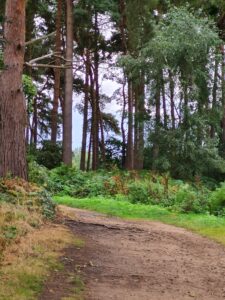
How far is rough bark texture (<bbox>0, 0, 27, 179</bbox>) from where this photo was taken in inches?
450

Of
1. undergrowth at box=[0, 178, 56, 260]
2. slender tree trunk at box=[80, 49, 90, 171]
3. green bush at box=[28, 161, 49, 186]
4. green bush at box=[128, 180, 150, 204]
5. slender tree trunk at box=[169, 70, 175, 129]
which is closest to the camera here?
undergrowth at box=[0, 178, 56, 260]

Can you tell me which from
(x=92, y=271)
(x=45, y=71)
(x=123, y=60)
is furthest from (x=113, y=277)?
(x=45, y=71)

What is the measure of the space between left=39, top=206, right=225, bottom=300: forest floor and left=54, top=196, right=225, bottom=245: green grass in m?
0.68

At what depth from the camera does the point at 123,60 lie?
23.5 meters

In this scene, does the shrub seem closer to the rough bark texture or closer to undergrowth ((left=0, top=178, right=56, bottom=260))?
the rough bark texture

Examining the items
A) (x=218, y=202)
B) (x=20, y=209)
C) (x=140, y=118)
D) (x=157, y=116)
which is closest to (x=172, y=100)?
(x=157, y=116)

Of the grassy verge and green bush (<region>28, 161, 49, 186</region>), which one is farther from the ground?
green bush (<region>28, 161, 49, 186</region>)

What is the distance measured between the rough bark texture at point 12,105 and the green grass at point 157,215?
120 inches

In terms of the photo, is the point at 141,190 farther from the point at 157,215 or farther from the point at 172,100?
the point at 172,100

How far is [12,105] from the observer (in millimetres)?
11453

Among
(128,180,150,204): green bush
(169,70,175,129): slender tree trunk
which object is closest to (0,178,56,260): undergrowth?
(128,180,150,204): green bush

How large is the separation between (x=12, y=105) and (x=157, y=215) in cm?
458

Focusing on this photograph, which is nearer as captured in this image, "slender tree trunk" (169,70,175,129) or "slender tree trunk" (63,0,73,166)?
"slender tree trunk" (169,70,175,129)

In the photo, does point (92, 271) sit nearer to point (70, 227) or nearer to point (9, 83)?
point (70, 227)
